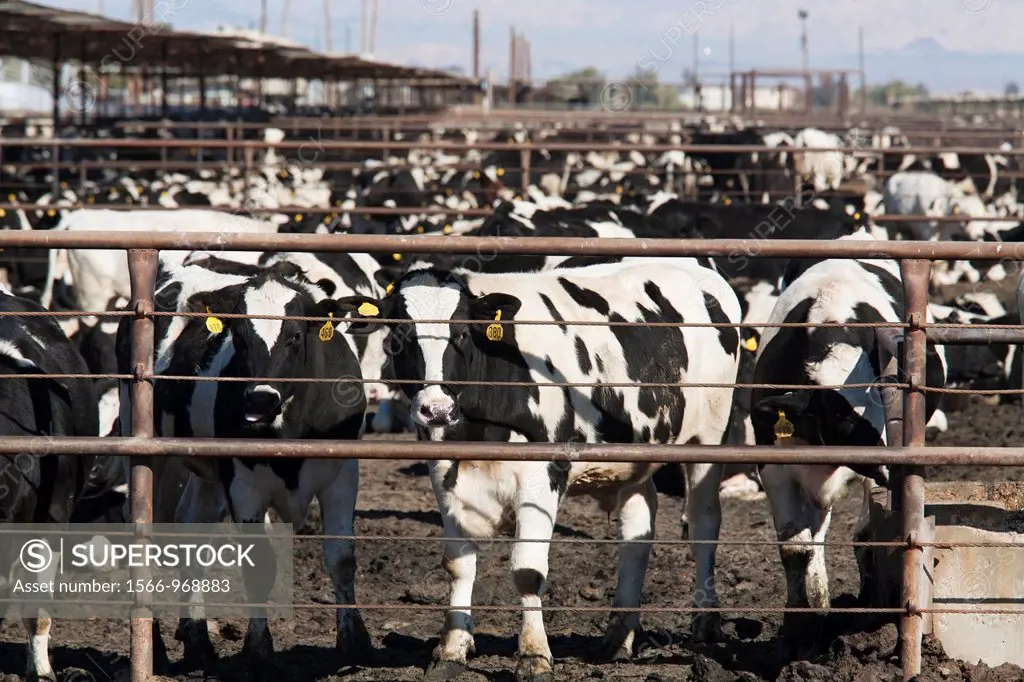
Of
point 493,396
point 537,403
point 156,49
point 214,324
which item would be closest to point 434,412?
point 493,396

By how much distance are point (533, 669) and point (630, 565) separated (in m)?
1.03

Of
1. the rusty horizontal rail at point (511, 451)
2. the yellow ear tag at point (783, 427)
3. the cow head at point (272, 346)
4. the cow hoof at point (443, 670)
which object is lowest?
the cow hoof at point (443, 670)

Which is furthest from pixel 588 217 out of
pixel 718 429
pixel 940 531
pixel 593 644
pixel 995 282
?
pixel 940 531

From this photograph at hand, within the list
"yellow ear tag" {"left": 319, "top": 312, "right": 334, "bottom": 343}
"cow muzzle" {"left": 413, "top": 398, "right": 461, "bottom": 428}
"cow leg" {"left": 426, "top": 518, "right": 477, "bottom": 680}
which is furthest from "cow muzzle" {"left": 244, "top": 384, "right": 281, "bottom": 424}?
"cow leg" {"left": 426, "top": 518, "right": 477, "bottom": 680}

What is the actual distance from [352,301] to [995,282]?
11055mm

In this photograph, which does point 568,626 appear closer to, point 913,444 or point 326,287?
point 326,287

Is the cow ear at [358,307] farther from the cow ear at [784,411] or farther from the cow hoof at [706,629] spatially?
the cow hoof at [706,629]

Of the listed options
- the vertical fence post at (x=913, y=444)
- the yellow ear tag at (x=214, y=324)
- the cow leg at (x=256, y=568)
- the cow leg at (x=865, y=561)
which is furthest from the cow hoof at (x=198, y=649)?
the vertical fence post at (x=913, y=444)

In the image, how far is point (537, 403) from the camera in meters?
5.40

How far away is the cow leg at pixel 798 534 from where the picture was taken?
561cm

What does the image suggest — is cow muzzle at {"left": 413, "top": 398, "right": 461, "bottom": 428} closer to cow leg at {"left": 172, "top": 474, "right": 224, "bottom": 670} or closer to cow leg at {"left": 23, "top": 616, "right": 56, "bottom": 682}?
cow leg at {"left": 172, "top": 474, "right": 224, "bottom": 670}

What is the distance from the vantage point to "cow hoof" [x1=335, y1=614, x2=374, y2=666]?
560 cm

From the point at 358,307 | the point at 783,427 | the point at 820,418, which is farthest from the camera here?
the point at 820,418

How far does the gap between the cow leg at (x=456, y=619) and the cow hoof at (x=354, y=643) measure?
0.47 meters
